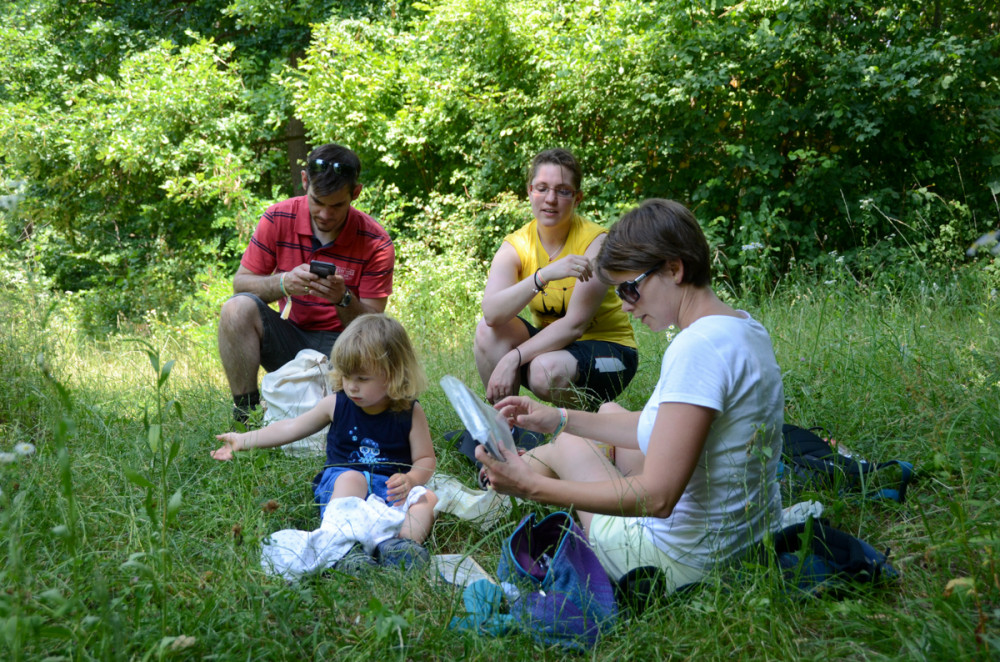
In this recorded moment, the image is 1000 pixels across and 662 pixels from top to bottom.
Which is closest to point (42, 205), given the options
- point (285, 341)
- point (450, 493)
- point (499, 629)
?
point (285, 341)

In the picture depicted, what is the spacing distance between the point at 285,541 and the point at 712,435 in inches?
53.3

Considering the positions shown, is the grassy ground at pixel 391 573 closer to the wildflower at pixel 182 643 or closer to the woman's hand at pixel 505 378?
the wildflower at pixel 182 643

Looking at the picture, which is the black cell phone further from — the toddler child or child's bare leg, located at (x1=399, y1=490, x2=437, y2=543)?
child's bare leg, located at (x1=399, y1=490, x2=437, y2=543)

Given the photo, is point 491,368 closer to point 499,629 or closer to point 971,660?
point 499,629

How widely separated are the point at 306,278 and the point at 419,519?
152 cm

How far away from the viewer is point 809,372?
3791mm

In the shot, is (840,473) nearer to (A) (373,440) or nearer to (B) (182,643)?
(A) (373,440)

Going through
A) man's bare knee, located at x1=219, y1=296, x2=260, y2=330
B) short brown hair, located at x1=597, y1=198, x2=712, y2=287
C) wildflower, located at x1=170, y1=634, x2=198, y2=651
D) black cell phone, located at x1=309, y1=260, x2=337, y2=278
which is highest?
short brown hair, located at x1=597, y1=198, x2=712, y2=287

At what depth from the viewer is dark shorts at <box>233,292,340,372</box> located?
400 centimetres

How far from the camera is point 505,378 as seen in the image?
3.56 meters

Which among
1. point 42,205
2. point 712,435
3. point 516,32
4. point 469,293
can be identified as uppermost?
point 516,32

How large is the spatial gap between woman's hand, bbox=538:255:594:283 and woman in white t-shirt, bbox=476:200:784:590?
107cm

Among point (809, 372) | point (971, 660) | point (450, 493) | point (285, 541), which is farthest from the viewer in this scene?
point (809, 372)

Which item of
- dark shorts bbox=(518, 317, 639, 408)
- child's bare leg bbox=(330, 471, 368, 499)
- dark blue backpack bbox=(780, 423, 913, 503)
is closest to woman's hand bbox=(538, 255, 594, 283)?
dark shorts bbox=(518, 317, 639, 408)
